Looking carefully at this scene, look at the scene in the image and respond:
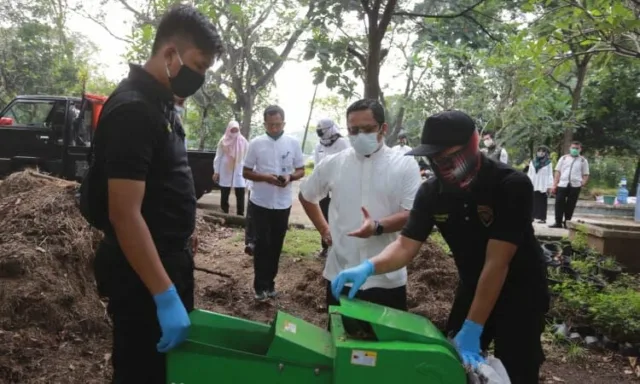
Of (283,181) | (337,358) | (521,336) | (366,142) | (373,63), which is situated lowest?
(521,336)

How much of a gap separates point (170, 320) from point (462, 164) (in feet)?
3.89

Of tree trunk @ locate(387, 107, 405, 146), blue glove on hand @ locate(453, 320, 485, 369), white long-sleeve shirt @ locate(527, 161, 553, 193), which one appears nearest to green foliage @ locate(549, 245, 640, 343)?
blue glove on hand @ locate(453, 320, 485, 369)

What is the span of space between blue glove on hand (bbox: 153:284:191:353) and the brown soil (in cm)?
177

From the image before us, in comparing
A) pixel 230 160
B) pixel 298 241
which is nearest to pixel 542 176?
pixel 298 241

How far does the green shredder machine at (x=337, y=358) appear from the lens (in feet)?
4.49

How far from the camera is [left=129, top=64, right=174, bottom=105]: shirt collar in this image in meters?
1.61

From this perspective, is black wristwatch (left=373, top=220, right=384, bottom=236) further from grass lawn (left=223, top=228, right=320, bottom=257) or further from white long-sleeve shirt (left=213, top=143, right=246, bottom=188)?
white long-sleeve shirt (left=213, top=143, right=246, bottom=188)

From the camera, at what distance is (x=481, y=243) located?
207 centimetres

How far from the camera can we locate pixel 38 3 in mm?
18859

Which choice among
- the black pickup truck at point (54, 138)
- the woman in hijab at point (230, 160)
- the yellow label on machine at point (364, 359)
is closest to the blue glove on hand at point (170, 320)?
the yellow label on machine at point (364, 359)

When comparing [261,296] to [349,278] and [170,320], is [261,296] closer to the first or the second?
[349,278]

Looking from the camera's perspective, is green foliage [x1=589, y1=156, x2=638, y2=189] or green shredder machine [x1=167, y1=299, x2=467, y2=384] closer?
green shredder machine [x1=167, y1=299, x2=467, y2=384]

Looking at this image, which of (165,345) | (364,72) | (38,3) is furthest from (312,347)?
(38,3)

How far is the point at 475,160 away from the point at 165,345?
128 cm
